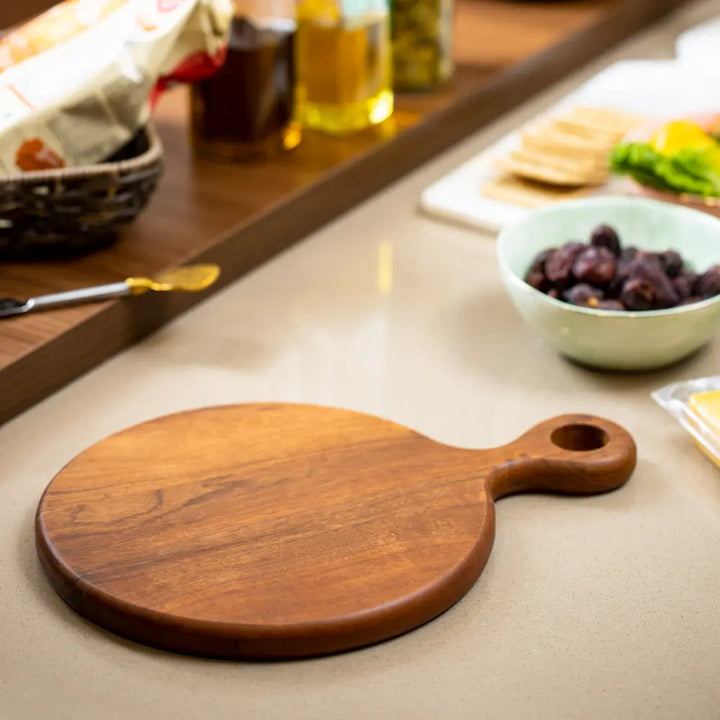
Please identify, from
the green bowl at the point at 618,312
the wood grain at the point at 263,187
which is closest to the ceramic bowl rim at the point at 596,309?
the green bowl at the point at 618,312

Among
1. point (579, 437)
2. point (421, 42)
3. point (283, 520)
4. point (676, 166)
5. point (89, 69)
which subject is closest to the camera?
point (283, 520)

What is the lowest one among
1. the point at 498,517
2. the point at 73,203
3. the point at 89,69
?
the point at 498,517

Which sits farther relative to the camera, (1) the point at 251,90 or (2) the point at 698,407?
(1) the point at 251,90

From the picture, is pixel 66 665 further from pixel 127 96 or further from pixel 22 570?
pixel 127 96

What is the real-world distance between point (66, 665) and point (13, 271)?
0.44m

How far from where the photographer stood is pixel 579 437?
2.82 feet

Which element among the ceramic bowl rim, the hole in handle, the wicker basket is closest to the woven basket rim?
the wicker basket

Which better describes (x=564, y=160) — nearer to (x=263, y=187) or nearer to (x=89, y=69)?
(x=263, y=187)

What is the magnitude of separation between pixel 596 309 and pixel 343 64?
497mm

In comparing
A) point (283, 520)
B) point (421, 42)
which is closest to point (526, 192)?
point (421, 42)

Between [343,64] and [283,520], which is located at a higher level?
[343,64]

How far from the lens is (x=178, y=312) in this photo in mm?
1062

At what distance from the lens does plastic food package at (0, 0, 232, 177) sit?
953 mm

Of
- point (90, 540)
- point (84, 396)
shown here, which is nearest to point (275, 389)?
point (84, 396)
